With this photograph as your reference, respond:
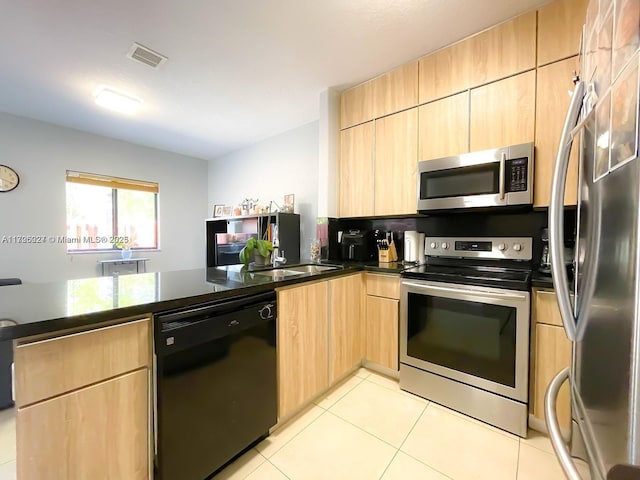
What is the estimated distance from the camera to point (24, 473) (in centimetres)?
73

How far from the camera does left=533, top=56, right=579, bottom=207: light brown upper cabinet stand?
4.94ft

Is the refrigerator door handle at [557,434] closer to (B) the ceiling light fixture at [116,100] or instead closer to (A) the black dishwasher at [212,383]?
(A) the black dishwasher at [212,383]

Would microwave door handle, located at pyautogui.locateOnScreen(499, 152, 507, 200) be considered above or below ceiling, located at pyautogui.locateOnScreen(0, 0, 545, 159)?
below

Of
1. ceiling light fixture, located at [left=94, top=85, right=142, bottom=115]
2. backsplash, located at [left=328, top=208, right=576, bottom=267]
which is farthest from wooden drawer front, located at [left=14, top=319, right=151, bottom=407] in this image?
ceiling light fixture, located at [left=94, top=85, right=142, bottom=115]

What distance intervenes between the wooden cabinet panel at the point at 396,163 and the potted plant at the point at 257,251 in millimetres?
1012

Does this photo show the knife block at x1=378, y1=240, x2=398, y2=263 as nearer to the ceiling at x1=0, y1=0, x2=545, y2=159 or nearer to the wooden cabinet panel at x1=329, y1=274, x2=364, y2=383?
the wooden cabinet panel at x1=329, y1=274, x2=364, y2=383

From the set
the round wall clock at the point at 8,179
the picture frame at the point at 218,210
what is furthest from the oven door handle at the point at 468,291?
the round wall clock at the point at 8,179

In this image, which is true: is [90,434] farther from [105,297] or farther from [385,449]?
[385,449]

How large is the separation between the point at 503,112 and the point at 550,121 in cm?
27

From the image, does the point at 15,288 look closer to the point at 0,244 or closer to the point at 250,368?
the point at 250,368

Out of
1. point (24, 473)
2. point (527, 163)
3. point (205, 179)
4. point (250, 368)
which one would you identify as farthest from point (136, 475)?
point (205, 179)

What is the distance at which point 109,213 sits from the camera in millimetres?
3797

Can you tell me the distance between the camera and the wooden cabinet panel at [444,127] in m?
1.88

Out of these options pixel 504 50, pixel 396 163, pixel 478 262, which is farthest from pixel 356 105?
pixel 478 262
